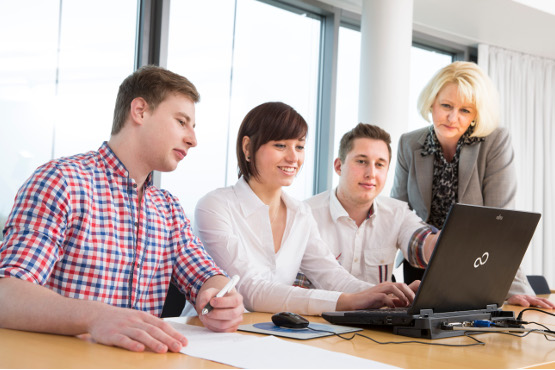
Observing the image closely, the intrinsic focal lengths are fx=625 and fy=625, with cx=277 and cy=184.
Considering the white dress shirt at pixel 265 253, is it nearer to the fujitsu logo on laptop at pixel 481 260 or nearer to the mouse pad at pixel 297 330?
the mouse pad at pixel 297 330

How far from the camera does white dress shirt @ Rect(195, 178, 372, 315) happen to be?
69.7 inches

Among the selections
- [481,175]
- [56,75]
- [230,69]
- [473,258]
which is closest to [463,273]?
[473,258]

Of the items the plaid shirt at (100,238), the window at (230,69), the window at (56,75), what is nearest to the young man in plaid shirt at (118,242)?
the plaid shirt at (100,238)

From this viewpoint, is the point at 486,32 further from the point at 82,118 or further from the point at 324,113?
the point at 82,118

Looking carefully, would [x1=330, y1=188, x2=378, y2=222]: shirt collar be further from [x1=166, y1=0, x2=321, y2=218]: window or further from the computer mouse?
[x1=166, y1=0, x2=321, y2=218]: window

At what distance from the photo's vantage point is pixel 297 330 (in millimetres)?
1420

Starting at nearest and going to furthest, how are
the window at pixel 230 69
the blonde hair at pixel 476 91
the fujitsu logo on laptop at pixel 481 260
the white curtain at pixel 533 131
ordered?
the fujitsu logo on laptop at pixel 481 260, the blonde hair at pixel 476 91, the window at pixel 230 69, the white curtain at pixel 533 131

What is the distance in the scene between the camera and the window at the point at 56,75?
10.7 ft

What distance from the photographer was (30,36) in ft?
10.9

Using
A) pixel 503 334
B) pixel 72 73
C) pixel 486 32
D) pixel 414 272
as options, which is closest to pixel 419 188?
pixel 414 272

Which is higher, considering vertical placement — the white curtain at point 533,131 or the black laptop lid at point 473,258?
the white curtain at point 533,131

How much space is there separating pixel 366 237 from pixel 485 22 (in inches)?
127

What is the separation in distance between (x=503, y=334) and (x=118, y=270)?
0.98m

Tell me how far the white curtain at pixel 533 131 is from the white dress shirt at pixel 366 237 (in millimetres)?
3532
